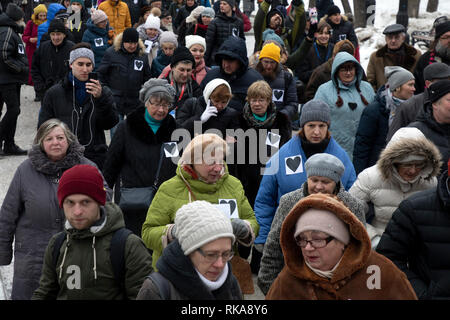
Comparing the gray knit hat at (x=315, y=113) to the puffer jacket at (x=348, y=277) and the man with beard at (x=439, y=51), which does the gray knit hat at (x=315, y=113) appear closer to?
the puffer jacket at (x=348, y=277)

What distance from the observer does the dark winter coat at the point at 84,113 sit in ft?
24.3

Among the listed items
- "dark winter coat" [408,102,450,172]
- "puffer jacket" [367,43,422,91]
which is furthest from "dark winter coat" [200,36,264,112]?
"dark winter coat" [408,102,450,172]

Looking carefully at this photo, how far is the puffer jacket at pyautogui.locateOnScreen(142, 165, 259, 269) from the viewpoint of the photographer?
4.85 m

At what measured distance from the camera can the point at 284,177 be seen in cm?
579

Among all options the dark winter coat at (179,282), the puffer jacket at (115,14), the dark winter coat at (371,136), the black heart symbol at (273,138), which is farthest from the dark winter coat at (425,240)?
the puffer jacket at (115,14)

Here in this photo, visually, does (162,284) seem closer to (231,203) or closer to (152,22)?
(231,203)

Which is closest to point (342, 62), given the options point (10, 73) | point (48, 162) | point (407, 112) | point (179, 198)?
point (407, 112)

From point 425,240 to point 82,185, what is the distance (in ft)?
6.48

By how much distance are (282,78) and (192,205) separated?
4.88 meters

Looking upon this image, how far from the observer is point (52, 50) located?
10891 millimetres

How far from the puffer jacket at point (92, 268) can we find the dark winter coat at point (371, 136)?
11.9 feet

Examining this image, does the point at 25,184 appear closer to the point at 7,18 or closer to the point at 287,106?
the point at 287,106

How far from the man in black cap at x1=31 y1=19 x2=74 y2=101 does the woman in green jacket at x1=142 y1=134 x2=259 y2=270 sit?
6254mm
